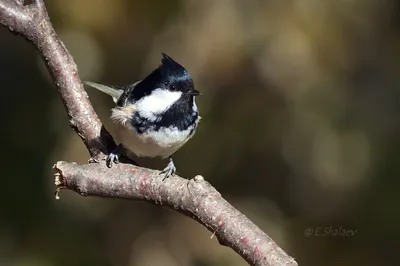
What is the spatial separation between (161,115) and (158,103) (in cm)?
3

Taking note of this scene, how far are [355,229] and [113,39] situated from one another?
1230mm

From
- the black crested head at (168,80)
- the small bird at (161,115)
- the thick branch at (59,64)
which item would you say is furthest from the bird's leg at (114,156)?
the black crested head at (168,80)

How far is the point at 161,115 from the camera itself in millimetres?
1637

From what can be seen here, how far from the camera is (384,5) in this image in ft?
8.77

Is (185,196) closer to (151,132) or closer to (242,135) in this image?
(151,132)

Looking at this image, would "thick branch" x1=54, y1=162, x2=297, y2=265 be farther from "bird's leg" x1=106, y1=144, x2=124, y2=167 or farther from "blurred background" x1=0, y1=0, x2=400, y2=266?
"blurred background" x1=0, y1=0, x2=400, y2=266

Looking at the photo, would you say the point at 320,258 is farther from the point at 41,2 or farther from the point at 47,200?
the point at 41,2

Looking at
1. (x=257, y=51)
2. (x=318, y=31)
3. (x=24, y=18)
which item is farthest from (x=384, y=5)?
(x=24, y=18)

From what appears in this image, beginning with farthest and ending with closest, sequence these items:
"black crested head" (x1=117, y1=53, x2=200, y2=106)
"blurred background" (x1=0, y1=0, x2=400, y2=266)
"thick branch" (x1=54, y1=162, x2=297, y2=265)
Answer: "blurred background" (x1=0, y1=0, x2=400, y2=266) → "black crested head" (x1=117, y1=53, x2=200, y2=106) → "thick branch" (x1=54, y1=162, x2=297, y2=265)

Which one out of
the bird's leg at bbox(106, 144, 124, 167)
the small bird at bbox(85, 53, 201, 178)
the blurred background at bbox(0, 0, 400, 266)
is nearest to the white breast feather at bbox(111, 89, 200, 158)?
the small bird at bbox(85, 53, 201, 178)

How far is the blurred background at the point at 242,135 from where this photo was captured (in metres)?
2.56

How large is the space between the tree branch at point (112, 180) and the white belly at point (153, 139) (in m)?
0.19

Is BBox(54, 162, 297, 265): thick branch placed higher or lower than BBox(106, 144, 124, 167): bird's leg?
higher

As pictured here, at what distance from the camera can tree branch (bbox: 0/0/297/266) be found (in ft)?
3.54
